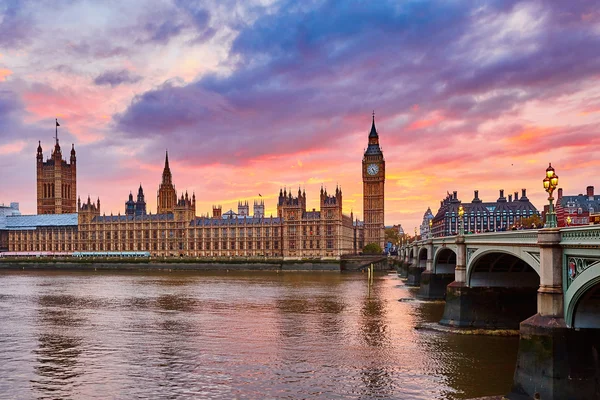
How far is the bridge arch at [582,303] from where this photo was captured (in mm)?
20750

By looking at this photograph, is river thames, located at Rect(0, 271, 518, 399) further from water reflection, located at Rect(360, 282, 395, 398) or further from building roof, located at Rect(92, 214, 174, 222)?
building roof, located at Rect(92, 214, 174, 222)

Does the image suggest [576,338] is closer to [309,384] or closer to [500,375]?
[500,375]

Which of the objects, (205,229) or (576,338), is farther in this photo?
(205,229)

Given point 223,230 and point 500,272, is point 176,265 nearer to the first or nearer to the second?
point 223,230

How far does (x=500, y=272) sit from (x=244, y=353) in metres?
18.2

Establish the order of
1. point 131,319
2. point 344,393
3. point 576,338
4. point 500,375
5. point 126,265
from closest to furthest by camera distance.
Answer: point 576,338, point 344,393, point 500,375, point 131,319, point 126,265

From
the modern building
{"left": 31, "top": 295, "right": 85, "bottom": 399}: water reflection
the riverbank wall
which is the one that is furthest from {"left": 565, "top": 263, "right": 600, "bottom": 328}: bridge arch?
the modern building

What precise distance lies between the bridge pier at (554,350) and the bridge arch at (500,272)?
1506 cm

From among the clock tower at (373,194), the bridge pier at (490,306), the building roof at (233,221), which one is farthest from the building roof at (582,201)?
the bridge pier at (490,306)

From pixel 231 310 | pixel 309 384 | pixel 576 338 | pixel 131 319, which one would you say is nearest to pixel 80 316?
pixel 131 319

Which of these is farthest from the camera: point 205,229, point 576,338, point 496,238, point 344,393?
point 205,229

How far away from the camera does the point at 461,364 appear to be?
29.3 metres

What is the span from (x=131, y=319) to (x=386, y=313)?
20.3m

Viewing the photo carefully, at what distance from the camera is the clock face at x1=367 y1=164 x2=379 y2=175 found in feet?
623
